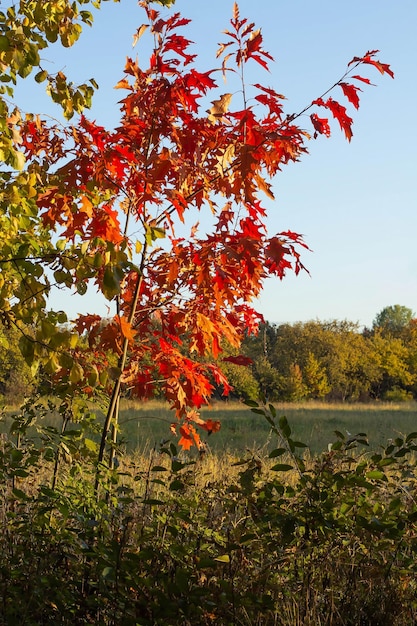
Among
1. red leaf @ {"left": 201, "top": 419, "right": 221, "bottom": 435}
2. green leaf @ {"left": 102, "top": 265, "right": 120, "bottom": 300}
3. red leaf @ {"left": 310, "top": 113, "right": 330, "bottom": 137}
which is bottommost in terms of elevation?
red leaf @ {"left": 201, "top": 419, "right": 221, "bottom": 435}

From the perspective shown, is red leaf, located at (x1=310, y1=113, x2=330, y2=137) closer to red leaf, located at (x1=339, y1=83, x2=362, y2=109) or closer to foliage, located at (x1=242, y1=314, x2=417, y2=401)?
red leaf, located at (x1=339, y1=83, x2=362, y2=109)

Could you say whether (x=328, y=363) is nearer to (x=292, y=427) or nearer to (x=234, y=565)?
(x=292, y=427)

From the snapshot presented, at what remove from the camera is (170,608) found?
2.55 metres

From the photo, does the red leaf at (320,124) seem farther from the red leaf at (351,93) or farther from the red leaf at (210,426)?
the red leaf at (210,426)

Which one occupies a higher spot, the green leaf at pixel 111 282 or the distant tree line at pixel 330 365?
the distant tree line at pixel 330 365

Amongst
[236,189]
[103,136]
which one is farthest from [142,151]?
[236,189]

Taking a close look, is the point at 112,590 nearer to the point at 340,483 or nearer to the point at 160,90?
the point at 340,483

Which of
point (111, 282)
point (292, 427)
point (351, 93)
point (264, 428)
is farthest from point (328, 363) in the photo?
point (111, 282)

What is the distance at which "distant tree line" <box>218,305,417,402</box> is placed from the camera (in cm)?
3806

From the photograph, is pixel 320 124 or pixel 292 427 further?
pixel 292 427

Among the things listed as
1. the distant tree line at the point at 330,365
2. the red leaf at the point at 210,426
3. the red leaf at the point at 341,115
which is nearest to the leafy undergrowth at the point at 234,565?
the red leaf at the point at 210,426

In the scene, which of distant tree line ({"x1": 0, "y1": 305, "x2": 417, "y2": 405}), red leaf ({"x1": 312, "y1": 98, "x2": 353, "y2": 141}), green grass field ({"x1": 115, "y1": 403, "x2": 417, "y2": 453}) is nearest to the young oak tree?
red leaf ({"x1": 312, "y1": 98, "x2": 353, "y2": 141})

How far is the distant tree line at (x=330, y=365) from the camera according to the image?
38062 millimetres

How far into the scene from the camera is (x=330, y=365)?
3897 cm
